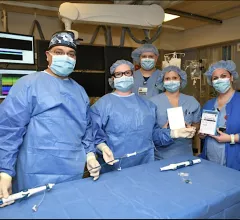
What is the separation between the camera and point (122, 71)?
1.66 metres

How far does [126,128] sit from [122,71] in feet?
1.38

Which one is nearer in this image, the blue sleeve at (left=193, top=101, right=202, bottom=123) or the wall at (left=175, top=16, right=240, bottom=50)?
the blue sleeve at (left=193, top=101, right=202, bottom=123)

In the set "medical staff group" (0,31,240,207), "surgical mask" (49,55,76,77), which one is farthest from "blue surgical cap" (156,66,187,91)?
"surgical mask" (49,55,76,77)

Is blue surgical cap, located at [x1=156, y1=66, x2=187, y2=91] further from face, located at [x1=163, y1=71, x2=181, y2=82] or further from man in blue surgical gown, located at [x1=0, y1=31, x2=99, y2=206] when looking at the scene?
man in blue surgical gown, located at [x1=0, y1=31, x2=99, y2=206]

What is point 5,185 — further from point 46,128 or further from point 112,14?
point 112,14

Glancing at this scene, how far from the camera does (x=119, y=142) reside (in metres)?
1.52

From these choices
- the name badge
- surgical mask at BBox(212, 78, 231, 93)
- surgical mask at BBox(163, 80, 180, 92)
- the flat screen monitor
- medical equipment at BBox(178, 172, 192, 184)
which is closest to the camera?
medical equipment at BBox(178, 172, 192, 184)

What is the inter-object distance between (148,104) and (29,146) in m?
0.85

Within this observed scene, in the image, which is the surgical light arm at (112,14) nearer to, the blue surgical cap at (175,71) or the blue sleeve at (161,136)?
the blue surgical cap at (175,71)

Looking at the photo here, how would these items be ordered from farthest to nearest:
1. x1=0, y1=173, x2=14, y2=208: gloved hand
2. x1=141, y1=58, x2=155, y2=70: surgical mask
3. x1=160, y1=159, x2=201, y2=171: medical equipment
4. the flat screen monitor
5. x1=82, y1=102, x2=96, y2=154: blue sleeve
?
the flat screen monitor < x1=141, y1=58, x2=155, y2=70: surgical mask < x1=82, y1=102, x2=96, y2=154: blue sleeve < x1=160, y1=159, x2=201, y2=171: medical equipment < x1=0, y1=173, x2=14, y2=208: gloved hand

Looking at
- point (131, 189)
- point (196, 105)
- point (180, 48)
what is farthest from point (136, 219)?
point (180, 48)

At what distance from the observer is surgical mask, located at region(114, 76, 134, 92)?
1.63 meters

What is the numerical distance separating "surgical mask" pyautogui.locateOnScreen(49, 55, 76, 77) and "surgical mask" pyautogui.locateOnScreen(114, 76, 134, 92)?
0.41 m

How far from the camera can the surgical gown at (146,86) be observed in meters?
2.15
